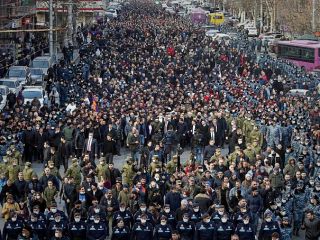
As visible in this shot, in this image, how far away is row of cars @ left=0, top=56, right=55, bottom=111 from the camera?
36050mm

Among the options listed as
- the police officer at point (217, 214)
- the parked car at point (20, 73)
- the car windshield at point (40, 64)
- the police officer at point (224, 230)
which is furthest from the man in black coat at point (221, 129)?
the car windshield at point (40, 64)

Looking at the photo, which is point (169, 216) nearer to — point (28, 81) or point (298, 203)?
point (298, 203)

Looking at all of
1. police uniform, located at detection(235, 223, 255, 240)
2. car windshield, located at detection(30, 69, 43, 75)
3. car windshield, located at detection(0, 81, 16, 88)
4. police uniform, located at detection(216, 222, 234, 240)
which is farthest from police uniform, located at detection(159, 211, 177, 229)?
car windshield, located at detection(30, 69, 43, 75)

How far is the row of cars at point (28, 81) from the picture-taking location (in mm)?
36050

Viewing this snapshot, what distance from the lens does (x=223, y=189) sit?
2125 cm

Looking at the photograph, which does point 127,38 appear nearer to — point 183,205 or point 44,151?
point 44,151

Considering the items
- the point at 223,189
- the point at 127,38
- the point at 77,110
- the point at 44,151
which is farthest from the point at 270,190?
the point at 127,38

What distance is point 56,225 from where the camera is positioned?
1891cm

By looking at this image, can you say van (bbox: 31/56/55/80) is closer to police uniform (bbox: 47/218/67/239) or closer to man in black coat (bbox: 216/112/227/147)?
man in black coat (bbox: 216/112/227/147)

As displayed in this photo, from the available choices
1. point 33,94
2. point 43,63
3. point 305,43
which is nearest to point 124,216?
point 33,94

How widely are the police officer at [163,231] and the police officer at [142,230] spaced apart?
15 centimetres

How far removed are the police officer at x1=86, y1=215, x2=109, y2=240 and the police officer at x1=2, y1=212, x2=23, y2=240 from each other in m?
1.21

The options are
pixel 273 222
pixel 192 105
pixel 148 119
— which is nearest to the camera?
A: pixel 273 222

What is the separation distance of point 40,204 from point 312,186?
537 cm
